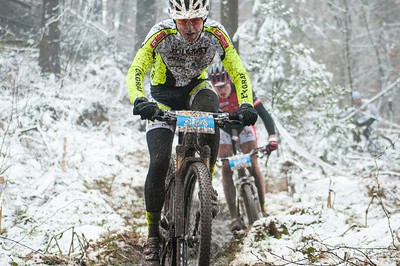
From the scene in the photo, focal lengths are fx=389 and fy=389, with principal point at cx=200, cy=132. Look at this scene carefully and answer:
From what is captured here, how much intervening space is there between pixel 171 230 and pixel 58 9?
9.86m

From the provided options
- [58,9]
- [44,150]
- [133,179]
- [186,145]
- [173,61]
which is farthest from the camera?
[58,9]

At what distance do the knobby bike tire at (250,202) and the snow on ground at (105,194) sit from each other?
19.8 inches

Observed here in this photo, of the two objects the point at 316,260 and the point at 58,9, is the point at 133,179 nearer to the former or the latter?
the point at 316,260

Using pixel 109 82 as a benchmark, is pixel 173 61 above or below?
below

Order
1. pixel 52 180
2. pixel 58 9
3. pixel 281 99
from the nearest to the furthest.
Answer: pixel 52 180 → pixel 281 99 → pixel 58 9

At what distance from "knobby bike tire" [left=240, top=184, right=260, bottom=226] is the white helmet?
8.49ft

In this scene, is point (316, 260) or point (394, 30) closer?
point (316, 260)

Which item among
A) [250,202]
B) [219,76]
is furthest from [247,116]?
[219,76]

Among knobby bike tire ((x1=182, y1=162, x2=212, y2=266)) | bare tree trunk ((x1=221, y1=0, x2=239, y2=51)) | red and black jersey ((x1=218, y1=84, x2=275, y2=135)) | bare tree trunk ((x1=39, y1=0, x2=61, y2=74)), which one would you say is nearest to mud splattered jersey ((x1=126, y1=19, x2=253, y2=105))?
knobby bike tire ((x1=182, y1=162, x2=212, y2=266))

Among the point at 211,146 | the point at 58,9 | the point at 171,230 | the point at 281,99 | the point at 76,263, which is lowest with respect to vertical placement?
the point at 76,263

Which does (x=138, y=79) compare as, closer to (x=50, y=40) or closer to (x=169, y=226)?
(x=169, y=226)

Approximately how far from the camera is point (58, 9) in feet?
36.9

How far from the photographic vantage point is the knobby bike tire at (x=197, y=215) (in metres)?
2.65

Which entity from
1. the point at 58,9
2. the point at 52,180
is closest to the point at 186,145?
the point at 52,180
